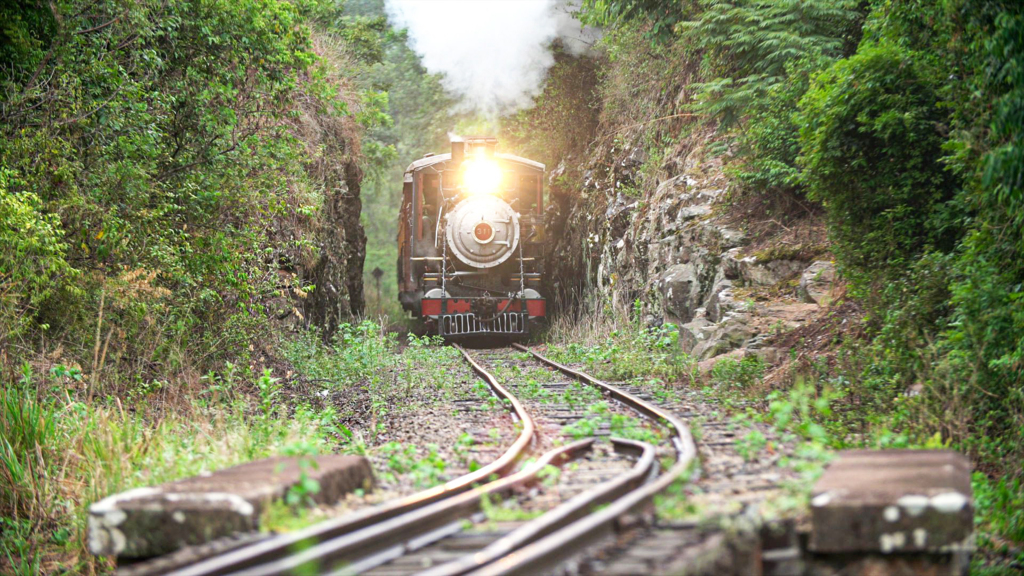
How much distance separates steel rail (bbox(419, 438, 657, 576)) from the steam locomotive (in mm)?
13478

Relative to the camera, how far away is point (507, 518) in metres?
4.00

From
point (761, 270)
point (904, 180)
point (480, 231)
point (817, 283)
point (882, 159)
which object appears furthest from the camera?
point (480, 231)

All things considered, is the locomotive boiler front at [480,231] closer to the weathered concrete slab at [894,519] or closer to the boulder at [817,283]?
the boulder at [817,283]

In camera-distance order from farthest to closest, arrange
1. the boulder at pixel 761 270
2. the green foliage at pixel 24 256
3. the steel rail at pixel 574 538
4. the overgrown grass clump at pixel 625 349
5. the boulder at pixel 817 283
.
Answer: the boulder at pixel 761 270 → the overgrown grass clump at pixel 625 349 → the boulder at pixel 817 283 → the green foliage at pixel 24 256 → the steel rail at pixel 574 538

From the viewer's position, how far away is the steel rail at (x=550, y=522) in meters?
3.14

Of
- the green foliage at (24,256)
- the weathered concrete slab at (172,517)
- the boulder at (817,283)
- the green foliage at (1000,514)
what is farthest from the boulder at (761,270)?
the weathered concrete slab at (172,517)

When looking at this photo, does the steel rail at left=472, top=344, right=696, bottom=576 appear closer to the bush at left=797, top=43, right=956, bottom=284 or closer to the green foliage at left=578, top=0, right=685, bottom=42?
the bush at left=797, top=43, right=956, bottom=284

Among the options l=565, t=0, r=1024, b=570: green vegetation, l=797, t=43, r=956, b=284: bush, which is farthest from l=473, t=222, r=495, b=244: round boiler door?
l=797, t=43, r=956, b=284: bush

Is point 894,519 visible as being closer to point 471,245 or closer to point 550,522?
point 550,522

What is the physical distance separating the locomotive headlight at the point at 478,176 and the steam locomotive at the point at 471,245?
0.07 feet

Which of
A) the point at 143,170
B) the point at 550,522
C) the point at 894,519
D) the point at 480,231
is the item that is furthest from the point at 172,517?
the point at 480,231

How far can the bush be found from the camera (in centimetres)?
806

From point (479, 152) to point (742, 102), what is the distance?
25.5ft

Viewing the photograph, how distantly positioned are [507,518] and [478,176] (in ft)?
50.5
